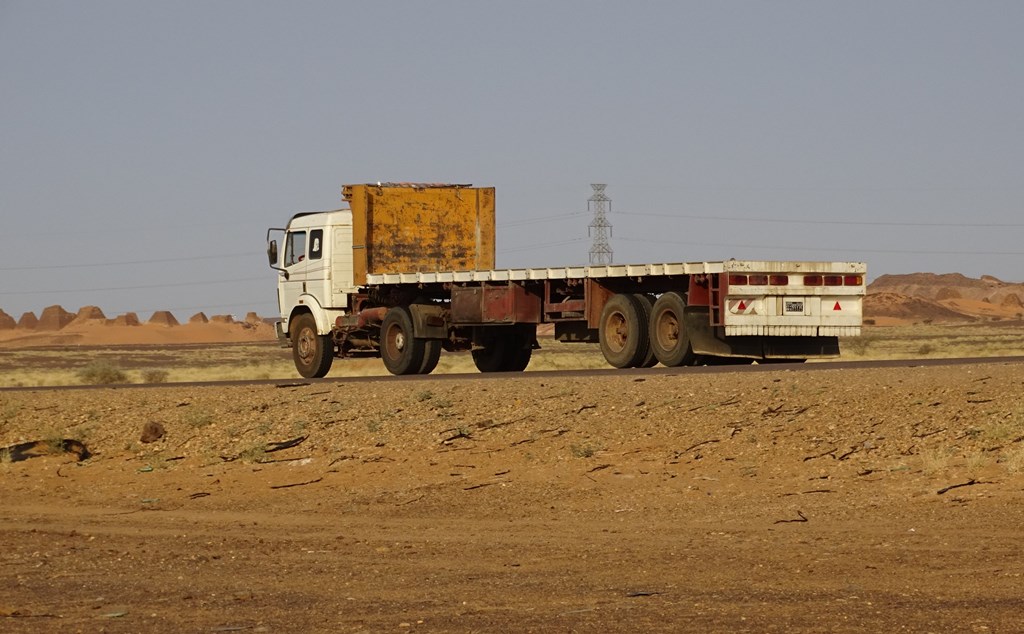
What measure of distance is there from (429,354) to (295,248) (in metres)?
3.53

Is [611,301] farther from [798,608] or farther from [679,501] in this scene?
[798,608]

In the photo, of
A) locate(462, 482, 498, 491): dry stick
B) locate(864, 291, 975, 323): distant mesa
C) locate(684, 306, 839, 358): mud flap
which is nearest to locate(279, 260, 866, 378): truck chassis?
locate(684, 306, 839, 358): mud flap

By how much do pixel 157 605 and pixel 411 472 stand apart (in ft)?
22.2

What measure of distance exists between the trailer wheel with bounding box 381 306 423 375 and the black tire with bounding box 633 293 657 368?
4.70 metres

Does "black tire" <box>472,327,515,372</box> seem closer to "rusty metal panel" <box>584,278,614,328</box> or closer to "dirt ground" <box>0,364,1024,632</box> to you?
"rusty metal panel" <box>584,278,614,328</box>

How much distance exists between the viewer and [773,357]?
22.3 metres

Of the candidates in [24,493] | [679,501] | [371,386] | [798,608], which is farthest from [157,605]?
[371,386]

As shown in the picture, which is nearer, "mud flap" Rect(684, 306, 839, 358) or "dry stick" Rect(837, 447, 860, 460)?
"dry stick" Rect(837, 447, 860, 460)

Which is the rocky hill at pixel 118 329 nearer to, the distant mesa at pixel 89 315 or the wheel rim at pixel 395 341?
the distant mesa at pixel 89 315

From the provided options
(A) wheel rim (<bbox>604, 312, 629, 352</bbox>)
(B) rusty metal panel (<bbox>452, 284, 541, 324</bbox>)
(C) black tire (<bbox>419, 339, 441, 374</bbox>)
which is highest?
(B) rusty metal panel (<bbox>452, 284, 541, 324</bbox>)

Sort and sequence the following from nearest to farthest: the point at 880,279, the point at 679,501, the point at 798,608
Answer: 1. the point at 798,608
2. the point at 679,501
3. the point at 880,279


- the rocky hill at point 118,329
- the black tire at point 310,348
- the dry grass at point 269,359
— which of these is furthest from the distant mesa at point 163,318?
the black tire at point 310,348

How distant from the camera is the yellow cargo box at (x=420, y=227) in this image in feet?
88.1

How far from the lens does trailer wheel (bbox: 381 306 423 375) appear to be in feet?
86.0
